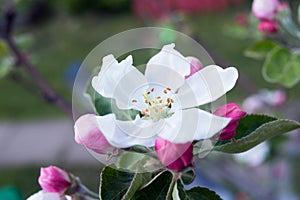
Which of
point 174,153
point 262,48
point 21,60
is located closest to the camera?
point 174,153

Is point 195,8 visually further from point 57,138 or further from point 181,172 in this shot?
point 181,172

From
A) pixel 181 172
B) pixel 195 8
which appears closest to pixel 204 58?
pixel 181 172

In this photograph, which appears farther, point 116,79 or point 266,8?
point 266,8

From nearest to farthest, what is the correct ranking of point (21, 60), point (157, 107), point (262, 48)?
point (157, 107)
point (262, 48)
point (21, 60)

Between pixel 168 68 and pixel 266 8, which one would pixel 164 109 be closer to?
pixel 168 68

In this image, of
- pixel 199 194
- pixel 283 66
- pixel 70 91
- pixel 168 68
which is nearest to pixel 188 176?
pixel 199 194

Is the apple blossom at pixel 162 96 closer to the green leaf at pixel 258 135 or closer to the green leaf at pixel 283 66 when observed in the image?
the green leaf at pixel 258 135

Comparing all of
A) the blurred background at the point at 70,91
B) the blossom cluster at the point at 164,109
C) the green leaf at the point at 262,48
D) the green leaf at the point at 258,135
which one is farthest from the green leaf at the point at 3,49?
the green leaf at the point at 258,135

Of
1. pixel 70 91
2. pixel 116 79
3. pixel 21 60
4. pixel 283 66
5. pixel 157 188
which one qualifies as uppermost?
pixel 70 91
